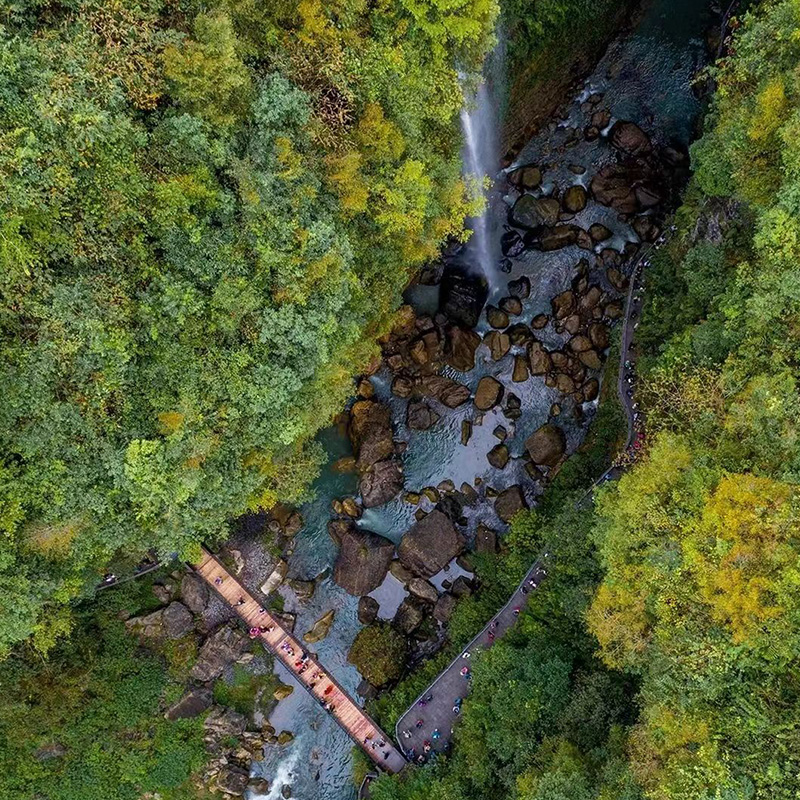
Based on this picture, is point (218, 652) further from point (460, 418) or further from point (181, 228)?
point (181, 228)

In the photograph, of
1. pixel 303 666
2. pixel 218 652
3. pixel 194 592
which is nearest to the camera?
pixel 194 592

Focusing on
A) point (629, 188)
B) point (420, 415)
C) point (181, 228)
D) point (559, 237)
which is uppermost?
point (181, 228)

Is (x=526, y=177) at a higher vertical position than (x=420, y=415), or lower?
higher

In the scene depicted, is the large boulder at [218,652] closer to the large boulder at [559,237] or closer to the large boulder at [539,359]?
the large boulder at [539,359]

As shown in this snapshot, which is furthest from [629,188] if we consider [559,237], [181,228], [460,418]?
[181,228]

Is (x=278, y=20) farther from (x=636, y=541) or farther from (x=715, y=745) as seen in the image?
(x=715, y=745)

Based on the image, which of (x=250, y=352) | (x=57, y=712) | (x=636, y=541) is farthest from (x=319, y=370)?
(x=57, y=712)

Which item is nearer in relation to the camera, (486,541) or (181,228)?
(181,228)
